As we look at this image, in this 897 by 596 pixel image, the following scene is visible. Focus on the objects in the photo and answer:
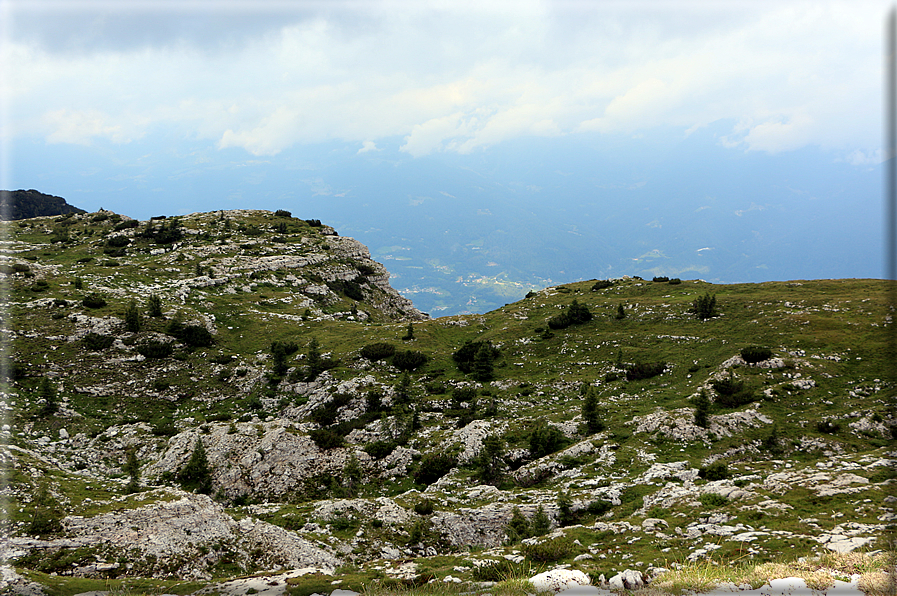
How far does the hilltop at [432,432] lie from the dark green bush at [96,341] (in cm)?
22

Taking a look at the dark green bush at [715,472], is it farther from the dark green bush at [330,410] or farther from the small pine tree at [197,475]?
the small pine tree at [197,475]

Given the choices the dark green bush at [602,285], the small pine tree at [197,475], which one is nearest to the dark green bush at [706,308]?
the dark green bush at [602,285]

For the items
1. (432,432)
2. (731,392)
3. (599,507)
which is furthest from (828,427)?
(432,432)

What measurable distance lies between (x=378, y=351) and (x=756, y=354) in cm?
3962

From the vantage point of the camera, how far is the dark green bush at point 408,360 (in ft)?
159

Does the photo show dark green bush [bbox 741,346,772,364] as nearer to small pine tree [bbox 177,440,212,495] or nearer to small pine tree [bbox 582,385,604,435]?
small pine tree [bbox 582,385,604,435]

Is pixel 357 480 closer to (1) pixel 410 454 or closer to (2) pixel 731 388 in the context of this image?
Result: (1) pixel 410 454

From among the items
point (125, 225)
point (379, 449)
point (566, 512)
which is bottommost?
point (566, 512)

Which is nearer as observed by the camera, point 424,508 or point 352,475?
point 424,508

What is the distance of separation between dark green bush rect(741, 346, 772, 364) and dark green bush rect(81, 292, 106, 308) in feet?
241

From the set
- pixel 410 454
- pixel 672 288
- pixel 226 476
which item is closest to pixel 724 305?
pixel 672 288

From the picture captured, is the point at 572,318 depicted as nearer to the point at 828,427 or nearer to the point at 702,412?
the point at 702,412

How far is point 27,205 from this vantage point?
13100cm

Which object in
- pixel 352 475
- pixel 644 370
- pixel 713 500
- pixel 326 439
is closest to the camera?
pixel 713 500
